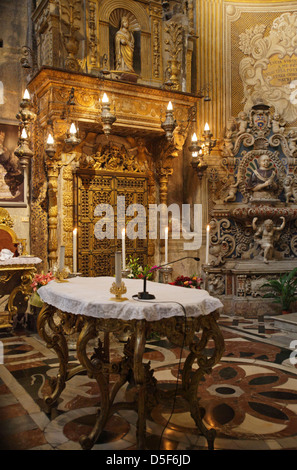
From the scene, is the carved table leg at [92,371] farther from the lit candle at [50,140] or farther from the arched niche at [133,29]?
the arched niche at [133,29]

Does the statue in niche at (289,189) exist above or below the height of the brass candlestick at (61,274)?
above

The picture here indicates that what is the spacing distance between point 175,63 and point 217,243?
3.58m

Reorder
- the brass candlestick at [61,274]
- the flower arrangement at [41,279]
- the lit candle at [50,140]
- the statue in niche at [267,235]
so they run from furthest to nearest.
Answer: the statue in niche at [267,235] < the lit candle at [50,140] < the flower arrangement at [41,279] < the brass candlestick at [61,274]

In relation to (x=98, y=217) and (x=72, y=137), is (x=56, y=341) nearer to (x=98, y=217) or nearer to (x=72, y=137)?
(x=72, y=137)

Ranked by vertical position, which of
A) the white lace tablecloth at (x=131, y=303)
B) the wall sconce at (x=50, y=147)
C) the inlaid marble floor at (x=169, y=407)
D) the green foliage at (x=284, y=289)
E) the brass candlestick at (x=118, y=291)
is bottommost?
the inlaid marble floor at (x=169, y=407)

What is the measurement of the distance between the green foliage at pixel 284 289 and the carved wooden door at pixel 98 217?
2528mm

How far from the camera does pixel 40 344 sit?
565 cm

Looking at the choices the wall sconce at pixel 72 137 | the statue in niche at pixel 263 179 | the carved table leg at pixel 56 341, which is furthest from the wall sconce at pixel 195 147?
the carved table leg at pixel 56 341

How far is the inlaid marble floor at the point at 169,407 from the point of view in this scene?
3023 mm

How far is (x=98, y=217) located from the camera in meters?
7.87

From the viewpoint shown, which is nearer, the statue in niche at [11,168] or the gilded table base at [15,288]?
the gilded table base at [15,288]

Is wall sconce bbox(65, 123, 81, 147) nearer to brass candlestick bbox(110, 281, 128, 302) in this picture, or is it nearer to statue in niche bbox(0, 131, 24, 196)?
statue in niche bbox(0, 131, 24, 196)

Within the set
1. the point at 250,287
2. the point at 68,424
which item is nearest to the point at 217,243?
the point at 250,287

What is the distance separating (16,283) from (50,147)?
7.27 feet
